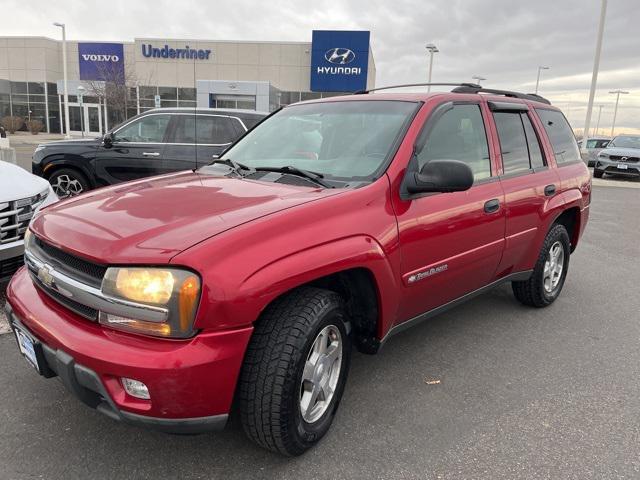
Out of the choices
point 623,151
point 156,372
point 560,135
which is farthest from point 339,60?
point 156,372

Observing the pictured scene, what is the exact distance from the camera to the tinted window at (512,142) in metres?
3.81

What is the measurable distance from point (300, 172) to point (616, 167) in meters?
19.1

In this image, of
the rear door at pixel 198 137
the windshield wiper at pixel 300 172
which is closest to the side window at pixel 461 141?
the windshield wiper at pixel 300 172

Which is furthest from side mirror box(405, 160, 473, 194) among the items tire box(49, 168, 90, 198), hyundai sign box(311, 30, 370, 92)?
hyundai sign box(311, 30, 370, 92)

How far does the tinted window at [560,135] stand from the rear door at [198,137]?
4761 millimetres

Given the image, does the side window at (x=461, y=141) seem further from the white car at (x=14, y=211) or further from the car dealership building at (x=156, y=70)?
the car dealership building at (x=156, y=70)

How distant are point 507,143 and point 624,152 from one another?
17.7 m

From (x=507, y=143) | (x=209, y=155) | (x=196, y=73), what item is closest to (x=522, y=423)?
(x=507, y=143)

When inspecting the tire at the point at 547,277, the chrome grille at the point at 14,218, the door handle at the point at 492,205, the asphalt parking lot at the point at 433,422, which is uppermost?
the door handle at the point at 492,205

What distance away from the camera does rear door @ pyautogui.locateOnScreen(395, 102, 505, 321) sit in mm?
2917

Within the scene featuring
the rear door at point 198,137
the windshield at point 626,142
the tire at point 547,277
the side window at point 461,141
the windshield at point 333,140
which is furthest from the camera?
the windshield at point 626,142

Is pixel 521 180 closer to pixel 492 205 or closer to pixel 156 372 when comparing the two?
pixel 492 205

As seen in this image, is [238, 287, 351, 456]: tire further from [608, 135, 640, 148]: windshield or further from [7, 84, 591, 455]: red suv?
[608, 135, 640, 148]: windshield

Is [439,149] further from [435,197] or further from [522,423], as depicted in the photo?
[522,423]
